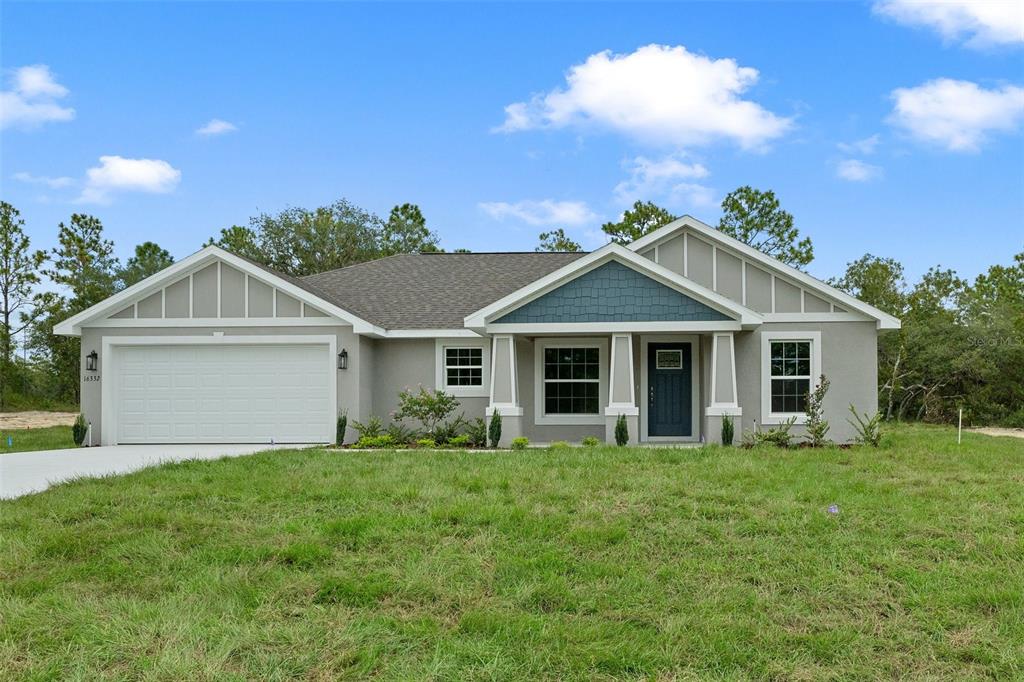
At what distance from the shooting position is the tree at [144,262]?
42.7 metres

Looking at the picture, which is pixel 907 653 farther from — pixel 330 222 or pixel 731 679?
pixel 330 222

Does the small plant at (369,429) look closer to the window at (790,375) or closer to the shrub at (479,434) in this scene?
the shrub at (479,434)

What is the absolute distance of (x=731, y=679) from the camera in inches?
179

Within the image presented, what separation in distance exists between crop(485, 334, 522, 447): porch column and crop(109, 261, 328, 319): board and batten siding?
13.2 ft

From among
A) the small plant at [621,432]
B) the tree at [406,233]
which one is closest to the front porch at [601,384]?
the small plant at [621,432]

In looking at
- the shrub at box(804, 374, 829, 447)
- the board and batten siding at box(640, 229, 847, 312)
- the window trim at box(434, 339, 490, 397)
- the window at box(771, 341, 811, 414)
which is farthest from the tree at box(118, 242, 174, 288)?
the shrub at box(804, 374, 829, 447)

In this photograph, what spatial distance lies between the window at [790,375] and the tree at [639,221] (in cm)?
2160

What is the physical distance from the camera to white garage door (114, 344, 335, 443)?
16453mm

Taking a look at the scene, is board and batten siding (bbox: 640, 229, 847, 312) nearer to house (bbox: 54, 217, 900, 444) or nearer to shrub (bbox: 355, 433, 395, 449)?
house (bbox: 54, 217, 900, 444)

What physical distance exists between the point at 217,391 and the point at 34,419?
17.9 meters

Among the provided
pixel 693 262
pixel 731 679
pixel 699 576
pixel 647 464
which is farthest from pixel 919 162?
pixel 731 679

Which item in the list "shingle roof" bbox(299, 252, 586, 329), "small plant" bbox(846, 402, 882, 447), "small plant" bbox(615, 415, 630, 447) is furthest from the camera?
"shingle roof" bbox(299, 252, 586, 329)

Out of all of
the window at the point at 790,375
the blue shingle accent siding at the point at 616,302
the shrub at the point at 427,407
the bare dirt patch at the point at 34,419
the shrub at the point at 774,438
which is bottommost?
the bare dirt patch at the point at 34,419

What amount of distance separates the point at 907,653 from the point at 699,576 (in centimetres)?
162
